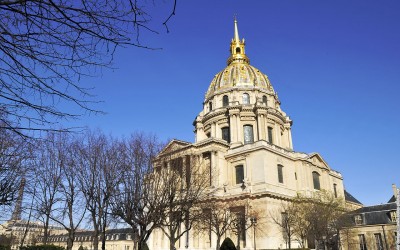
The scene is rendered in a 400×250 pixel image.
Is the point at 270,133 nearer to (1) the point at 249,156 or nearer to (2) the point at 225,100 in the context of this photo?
(2) the point at 225,100

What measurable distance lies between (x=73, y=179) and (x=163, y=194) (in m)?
7.57

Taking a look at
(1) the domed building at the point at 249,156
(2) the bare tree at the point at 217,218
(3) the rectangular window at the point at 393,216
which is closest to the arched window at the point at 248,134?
(1) the domed building at the point at 249,156

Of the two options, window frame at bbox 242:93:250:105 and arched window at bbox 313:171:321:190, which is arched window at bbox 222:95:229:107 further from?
arched window at bbox 313:171:321:190

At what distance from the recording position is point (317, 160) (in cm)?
5125

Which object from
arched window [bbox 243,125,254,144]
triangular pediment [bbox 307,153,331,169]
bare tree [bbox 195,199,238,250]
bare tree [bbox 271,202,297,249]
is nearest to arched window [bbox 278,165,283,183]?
bare tree [bbox 271,202,297,249]

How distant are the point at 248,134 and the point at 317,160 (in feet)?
37.7

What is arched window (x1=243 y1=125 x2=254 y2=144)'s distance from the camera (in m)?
51.3

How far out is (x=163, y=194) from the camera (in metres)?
23.1

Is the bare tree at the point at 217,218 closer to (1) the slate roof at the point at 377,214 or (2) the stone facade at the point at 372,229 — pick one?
(2) the stone facade at the point at 372,229

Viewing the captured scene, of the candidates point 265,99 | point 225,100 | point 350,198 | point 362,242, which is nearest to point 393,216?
point 362,242

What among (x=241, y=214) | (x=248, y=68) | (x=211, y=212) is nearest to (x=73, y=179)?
(x=211, y=212)

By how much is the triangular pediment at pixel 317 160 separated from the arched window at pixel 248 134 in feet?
29.6

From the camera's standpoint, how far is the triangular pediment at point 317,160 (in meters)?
49.2

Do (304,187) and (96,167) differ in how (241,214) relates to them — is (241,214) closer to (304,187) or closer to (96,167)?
(304,187)
